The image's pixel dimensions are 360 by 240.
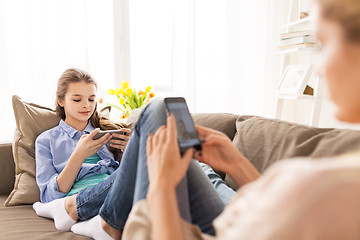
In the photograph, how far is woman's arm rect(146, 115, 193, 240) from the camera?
2.36 feet

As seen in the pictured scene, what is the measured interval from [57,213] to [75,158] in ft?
0.81

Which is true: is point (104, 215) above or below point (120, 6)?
below

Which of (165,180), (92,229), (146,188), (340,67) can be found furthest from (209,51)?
(340,67)

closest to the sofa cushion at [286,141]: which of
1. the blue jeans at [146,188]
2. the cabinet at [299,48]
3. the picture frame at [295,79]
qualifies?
the blue jeans at [146,188]

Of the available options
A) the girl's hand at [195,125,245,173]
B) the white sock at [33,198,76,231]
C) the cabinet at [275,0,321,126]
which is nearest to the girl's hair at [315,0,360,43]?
the girl's hand at [195,125,245,173]

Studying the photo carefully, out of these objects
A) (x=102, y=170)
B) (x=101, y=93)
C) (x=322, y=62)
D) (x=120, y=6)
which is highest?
(x=120, y=6)

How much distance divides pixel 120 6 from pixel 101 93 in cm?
83

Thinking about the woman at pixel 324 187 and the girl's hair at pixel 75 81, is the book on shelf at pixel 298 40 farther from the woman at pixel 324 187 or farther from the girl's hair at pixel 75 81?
the woman at pixel 324 187

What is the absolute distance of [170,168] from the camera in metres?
0.80

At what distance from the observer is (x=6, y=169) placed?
2.05 m

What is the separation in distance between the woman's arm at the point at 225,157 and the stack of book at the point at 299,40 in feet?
5.72

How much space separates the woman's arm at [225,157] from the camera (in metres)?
1.02

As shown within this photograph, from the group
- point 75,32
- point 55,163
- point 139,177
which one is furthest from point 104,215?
point 75,32

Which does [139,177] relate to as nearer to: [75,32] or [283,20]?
[75,32]
